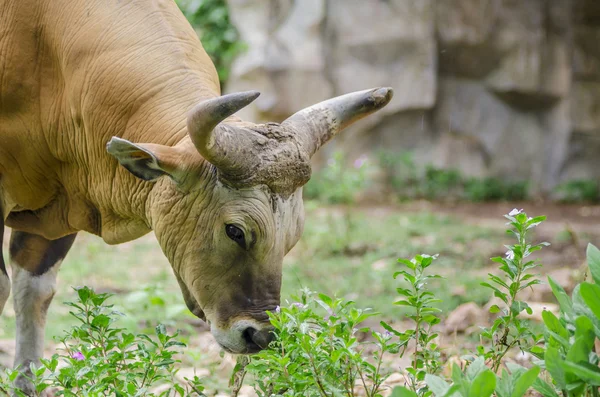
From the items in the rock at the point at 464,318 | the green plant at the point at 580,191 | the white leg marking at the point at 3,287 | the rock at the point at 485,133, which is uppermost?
the white leg marking at the point at 3,287

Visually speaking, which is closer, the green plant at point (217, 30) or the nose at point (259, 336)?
the nose at point (259, 336)

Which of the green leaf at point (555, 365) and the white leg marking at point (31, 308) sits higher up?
the green leaf at point (555, 365)

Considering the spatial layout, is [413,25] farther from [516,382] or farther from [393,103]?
[516,382]

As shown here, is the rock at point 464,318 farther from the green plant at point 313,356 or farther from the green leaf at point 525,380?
the green leaf at point 525,380

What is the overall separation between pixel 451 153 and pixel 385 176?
127 cm

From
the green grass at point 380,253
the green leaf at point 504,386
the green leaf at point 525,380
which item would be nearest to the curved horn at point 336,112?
the green leaf at point 504,386

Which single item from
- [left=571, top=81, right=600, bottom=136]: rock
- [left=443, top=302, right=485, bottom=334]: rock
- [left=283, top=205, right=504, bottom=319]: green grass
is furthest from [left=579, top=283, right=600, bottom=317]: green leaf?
[left=571, top=81, right=600, bottom=136]: rock

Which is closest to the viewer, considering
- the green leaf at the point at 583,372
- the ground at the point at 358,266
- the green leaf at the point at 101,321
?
the green leaf at the point at 583,372

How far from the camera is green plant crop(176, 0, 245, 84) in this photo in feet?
46.0

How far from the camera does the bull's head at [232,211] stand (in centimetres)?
347

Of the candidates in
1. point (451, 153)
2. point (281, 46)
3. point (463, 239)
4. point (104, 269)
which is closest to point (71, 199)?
point (104, 269)

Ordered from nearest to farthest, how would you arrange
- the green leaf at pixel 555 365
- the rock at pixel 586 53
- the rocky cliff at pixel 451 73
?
1. the green leaf at pixel 555 365
2. the rocky cliff at pixel 451 73
3. the rock at pixel 586 53

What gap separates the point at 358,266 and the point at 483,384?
6.07m

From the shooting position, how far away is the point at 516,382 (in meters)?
2.44
